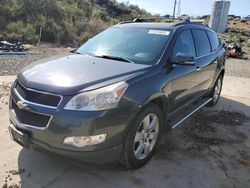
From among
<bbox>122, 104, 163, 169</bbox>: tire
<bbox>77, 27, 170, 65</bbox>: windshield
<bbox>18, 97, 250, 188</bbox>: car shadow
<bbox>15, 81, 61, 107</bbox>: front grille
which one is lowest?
<bbox>18, 97, 250, 188</bbox>: car shadow

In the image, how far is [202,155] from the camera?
13.5 ft

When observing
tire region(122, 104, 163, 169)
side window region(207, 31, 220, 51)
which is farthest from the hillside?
tire region(122, 104, 163, 169)

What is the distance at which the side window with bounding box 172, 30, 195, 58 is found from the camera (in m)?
4.15

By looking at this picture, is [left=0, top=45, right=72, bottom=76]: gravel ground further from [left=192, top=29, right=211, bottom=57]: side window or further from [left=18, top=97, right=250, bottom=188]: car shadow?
[left=192, top=29, right=211, bottom=57]: side window

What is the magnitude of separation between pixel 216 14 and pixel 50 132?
32.6m

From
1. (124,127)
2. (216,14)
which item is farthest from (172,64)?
(216,14)

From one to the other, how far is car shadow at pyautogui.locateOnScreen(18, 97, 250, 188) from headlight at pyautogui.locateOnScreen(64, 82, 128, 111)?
0.60m

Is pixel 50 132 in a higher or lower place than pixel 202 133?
higher

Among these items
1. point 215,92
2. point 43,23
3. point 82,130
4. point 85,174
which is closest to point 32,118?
point 82,130

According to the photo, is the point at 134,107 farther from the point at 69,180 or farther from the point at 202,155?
the point at 202,155

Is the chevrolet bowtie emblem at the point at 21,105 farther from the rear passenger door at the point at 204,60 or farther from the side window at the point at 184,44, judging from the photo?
the rear passenger door at the point at 204,60

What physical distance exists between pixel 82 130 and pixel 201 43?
3.30m

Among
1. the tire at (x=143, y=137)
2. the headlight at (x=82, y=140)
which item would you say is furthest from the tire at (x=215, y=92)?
the headlight at (x=82, y=140)

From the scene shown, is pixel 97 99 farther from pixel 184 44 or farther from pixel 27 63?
pixel 27 63
